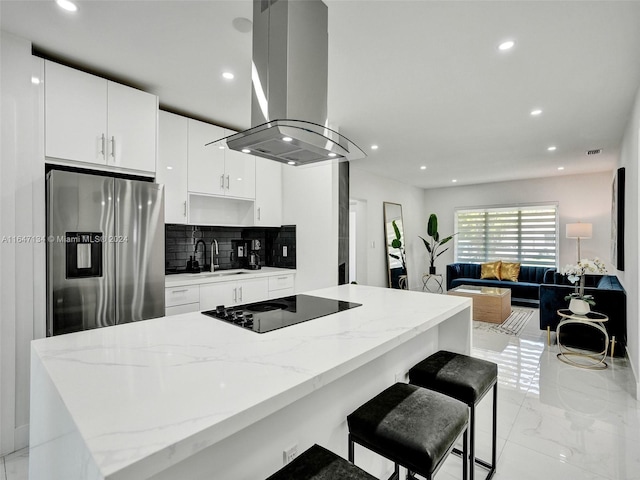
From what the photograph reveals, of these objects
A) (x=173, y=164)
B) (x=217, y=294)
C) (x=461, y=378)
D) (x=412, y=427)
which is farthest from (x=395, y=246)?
(x=412, y=427)

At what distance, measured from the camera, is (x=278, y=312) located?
172 cm

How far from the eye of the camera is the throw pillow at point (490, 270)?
668cm

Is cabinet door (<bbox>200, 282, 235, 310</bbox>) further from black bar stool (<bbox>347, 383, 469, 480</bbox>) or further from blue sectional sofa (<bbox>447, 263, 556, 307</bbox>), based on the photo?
blue sectional sofa (<bbox>447, 263, 556, 307</bbox>)

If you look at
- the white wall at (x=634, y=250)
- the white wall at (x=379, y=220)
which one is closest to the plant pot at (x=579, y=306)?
the white wall at (x=634, y=250)

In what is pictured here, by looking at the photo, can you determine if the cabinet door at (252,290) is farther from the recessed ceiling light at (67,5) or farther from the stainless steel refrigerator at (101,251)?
the recessed ceiling light at (67,5)

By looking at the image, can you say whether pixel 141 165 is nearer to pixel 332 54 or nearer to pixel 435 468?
pixel 332 54

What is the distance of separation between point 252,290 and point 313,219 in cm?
104

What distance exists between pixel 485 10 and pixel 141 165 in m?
2.62

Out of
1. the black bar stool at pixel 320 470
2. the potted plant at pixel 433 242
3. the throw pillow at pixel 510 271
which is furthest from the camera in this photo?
the potted plant at pixel 433 242

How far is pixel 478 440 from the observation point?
2184 millimetres

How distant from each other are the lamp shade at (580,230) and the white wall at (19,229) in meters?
7.27

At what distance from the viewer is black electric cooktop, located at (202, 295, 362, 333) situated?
1.49 meters

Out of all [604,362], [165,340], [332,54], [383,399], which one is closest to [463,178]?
[604,362]

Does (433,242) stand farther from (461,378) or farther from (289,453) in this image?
(289,453)
